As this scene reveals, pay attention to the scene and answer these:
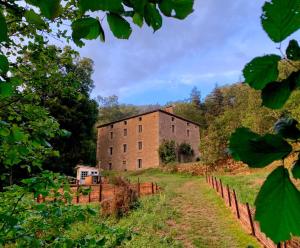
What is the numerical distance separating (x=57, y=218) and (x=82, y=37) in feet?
10.5

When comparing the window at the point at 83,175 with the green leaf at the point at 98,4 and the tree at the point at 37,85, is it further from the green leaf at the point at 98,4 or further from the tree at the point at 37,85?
the green leaf at the point at 98,4

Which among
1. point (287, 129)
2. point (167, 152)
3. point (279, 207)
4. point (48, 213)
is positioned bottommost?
point (48, 213)

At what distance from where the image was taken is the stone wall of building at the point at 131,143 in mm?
38531

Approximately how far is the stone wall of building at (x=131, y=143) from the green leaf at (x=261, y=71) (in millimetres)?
36723

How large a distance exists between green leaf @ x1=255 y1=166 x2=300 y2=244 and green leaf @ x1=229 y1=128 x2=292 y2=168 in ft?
0.08

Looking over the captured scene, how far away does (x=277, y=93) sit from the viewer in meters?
0.58

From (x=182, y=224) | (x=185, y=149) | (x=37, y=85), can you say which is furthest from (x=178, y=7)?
(x=185, y=149)

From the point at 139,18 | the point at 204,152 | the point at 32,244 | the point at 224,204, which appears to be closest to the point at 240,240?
the point at 224,204

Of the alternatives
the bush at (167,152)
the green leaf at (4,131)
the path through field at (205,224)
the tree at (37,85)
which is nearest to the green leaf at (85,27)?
the tree at (37,85)

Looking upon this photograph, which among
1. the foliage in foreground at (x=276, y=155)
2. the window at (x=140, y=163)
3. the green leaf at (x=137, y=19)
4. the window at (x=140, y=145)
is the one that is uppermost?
the window at (x=140, y=145)

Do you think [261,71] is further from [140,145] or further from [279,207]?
[140,145]

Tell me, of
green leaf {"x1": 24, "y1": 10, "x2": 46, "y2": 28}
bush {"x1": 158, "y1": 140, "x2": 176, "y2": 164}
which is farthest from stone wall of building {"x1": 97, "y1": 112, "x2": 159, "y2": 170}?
green leaf {"x1": 24, "y1": 10, "x2": 46, "y2": 28}

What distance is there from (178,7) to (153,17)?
11cm

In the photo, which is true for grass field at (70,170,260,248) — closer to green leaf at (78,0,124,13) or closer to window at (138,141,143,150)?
green leaf at (78,0,124,13)
